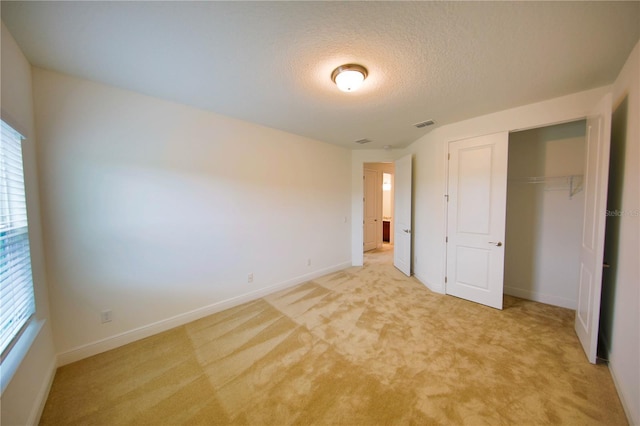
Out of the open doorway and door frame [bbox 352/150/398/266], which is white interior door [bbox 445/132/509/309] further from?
the open doorway

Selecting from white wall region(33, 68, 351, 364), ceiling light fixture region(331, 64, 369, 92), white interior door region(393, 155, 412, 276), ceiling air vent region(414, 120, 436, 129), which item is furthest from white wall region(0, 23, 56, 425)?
white interior door region(393, 155, 412, 276)

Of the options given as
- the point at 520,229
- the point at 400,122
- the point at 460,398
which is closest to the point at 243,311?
the point at 460,398

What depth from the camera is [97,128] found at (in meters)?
2.00

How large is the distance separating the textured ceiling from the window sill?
196 centimetres

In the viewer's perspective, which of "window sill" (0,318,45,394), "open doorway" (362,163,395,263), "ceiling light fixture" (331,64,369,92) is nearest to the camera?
"window sill" (0,318,45,394)

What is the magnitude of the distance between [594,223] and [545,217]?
123 centimetres

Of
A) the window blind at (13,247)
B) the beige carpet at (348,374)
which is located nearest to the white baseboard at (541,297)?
the beige carpet at (348,374)

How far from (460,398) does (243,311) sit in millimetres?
2315

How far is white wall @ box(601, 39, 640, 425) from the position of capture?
55.8 inches

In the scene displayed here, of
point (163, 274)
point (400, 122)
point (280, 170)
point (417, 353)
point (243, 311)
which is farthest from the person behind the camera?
point (280, 170)

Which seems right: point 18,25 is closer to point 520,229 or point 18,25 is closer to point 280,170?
point 280,170

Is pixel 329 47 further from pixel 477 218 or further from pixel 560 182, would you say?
pixel 560 182

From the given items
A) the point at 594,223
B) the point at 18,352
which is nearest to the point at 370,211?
the point at 594,223

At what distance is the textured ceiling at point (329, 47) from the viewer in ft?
4.13
